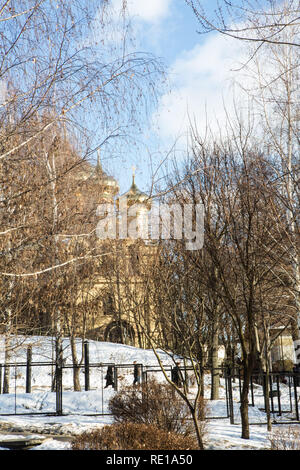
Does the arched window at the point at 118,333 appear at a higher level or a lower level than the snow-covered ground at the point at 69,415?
higher

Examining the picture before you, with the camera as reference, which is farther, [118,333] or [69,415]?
[118,333]

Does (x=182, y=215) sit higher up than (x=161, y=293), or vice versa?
(x=182, y=215)

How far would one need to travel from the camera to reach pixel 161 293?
328 inches

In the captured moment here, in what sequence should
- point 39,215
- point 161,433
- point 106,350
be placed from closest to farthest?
1. point 161,433
2. point 39,215
3. point 106,350

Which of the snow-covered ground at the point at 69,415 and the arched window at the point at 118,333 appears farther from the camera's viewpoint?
the arched window at the point at 118,333

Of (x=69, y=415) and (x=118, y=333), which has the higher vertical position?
(x=118, y=333)

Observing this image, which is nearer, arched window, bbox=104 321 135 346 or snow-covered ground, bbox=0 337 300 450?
snow-covered ground, bbox=0 337 300 450

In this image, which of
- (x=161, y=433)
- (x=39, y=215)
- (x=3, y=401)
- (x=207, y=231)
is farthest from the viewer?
(x=3, y=401)

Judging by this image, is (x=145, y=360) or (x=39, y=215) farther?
(x=145, y=360)

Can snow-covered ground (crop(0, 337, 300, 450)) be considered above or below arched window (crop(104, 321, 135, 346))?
below

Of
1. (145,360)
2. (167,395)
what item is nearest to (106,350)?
(145,360)
